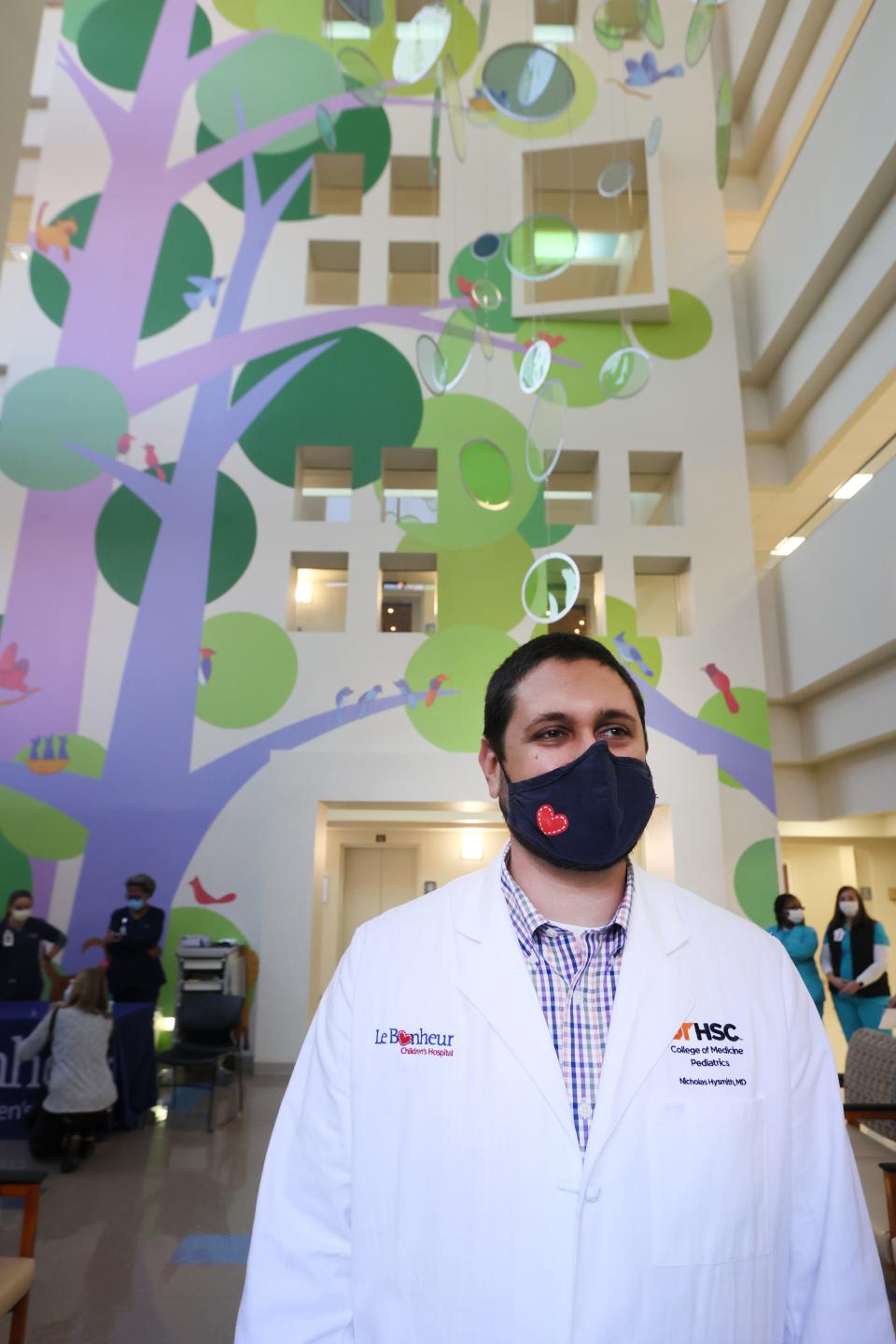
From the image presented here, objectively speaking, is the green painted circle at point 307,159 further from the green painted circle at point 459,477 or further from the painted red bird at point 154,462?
the painted red bird at point 154,462

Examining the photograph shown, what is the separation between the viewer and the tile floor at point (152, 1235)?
3.31 meters

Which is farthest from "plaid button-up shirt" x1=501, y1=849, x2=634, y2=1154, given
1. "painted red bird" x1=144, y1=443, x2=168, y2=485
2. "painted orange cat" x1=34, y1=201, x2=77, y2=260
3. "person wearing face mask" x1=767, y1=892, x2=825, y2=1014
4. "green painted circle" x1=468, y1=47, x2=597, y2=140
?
"green painted circle" x1=468, y1=47, x2=597, y2=140

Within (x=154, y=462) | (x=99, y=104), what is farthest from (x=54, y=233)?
(x=154, y=462)

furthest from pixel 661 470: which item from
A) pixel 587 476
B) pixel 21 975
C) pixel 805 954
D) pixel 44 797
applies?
pixel 21 975

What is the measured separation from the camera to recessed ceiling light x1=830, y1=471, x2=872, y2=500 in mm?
10672

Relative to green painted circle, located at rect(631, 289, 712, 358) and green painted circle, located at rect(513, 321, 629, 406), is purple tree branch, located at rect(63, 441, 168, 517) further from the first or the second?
green painted circle, located at rect(631, 289, 712, 358)

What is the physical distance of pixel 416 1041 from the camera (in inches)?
57.8

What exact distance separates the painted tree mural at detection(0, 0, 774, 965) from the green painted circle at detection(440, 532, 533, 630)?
24mm

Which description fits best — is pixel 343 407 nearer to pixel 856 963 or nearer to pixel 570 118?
pixel 570 118

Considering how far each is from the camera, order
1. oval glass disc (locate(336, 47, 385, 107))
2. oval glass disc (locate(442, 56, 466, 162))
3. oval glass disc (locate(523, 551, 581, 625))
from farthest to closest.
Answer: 1. oval glass disc (locate(523, 551, 581, 625))
2. oval glass disc (locate(336, 47, 385, 107))
3. oval glass disc (locate(442, 56, 466, 162))

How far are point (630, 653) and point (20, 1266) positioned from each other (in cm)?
797

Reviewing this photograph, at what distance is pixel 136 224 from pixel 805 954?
11.2m

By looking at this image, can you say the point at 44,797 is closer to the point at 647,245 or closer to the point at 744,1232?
the point at 744,1232

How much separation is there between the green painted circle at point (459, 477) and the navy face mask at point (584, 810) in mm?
8433
